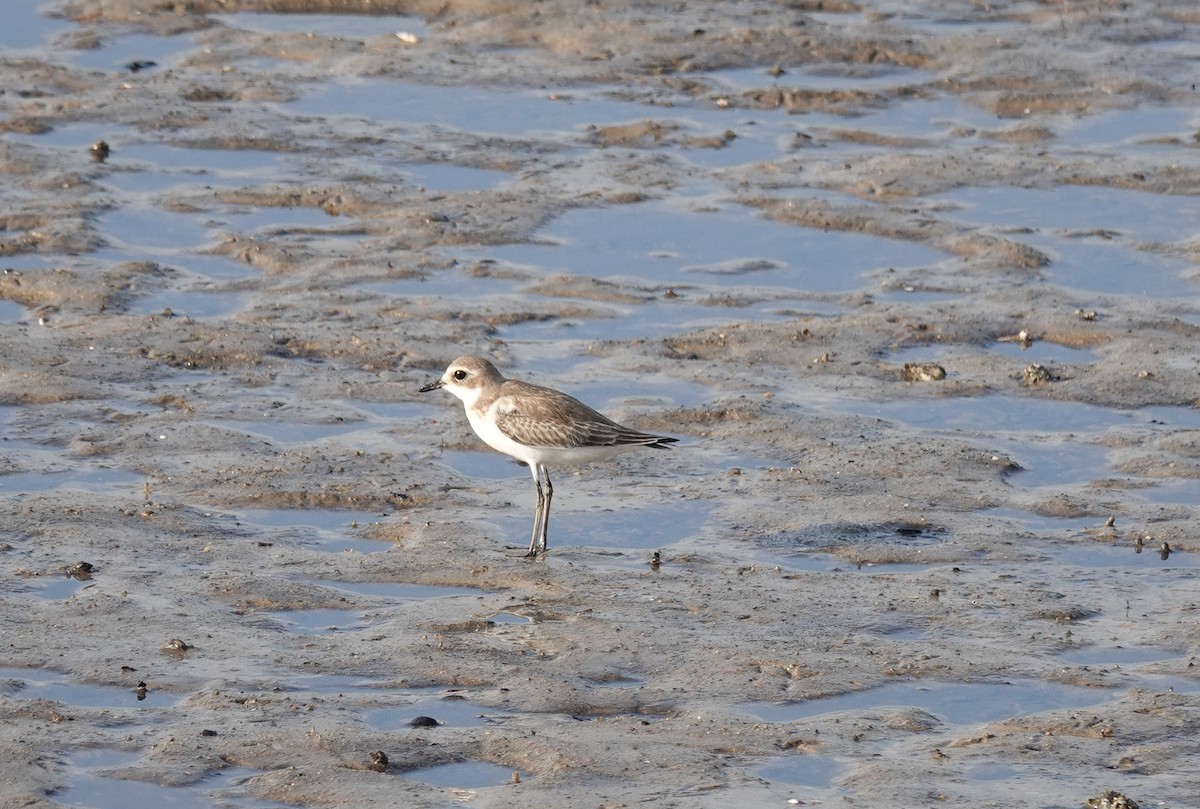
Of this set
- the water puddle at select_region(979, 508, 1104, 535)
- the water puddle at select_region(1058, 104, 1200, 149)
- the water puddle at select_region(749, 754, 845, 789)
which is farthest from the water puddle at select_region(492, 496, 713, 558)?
the water puddle at select_region(1058, 104, 1200, 149)

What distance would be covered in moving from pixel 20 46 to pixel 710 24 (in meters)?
7.30

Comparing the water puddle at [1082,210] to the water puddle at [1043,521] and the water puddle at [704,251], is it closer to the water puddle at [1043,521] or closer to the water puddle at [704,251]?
the water puddle at [704,251]

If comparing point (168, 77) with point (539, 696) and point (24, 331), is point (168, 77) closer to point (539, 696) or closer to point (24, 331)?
point (24, 331)

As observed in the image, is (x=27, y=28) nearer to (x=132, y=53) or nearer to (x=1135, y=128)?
(x=132, y=53)

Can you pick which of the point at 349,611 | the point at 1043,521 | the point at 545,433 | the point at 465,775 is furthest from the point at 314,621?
the point at 1043,521

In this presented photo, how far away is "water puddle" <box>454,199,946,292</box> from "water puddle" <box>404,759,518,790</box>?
715 centimetres

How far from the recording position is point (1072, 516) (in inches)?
423

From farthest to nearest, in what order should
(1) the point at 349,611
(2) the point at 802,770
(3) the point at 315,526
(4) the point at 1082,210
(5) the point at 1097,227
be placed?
(4) the point at 1082,210, (5) the point at 1097,227, (3) the point at 315,526, (1) the point at 349,611, (2) the point at 802,770

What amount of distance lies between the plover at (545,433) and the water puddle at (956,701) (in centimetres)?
234

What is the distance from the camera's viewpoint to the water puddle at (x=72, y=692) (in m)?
8.16

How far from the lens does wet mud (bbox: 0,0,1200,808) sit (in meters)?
8.06

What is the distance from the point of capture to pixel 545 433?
34.5ft

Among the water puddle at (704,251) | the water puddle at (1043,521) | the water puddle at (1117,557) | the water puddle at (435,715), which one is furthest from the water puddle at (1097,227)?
the water puddle at (435,715)

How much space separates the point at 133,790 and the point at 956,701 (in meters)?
3.55
